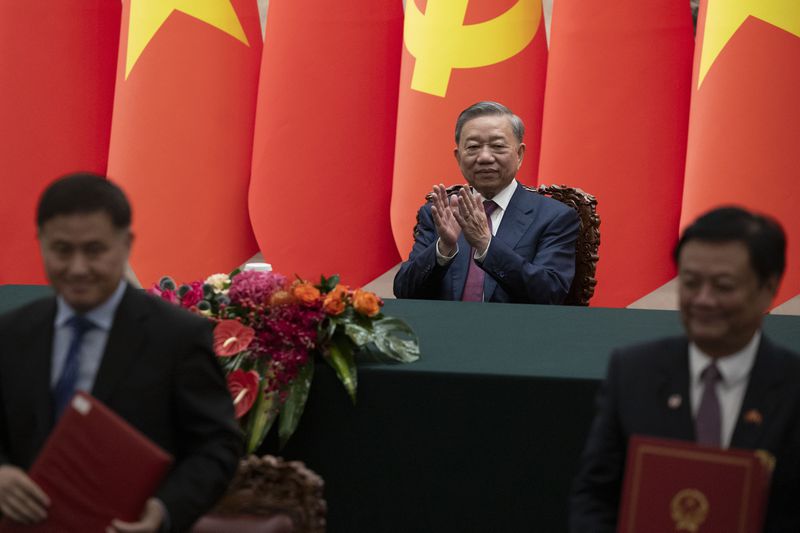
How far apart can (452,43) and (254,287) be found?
2112mm

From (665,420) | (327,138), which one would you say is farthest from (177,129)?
(665,420)

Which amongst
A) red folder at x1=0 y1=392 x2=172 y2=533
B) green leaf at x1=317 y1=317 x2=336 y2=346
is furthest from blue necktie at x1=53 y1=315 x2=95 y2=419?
green leaf at x1=317 y1=317 x2=336 y2=346

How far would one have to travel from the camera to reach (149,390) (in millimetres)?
1519

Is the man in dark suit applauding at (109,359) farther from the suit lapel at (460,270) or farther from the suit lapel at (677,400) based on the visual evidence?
the suit lapel at (460,270)

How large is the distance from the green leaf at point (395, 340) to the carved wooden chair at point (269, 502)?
654 millimetres

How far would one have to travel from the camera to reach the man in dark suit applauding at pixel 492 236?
3.18m

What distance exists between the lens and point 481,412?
7.14ft

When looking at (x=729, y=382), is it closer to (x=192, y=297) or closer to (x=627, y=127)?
(x=192, y=297)

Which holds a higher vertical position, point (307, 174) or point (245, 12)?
point (245, 12)

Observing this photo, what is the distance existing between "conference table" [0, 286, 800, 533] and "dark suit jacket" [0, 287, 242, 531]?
69cm

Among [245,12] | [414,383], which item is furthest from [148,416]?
[245,12]

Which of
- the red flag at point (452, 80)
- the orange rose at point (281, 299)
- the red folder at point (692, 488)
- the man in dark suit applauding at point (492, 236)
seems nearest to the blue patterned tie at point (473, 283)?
the man in dark suit applauding at point (492, 236)

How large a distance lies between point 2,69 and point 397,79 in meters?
1.64

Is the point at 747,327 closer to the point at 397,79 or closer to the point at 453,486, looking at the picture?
the point at 453,486
